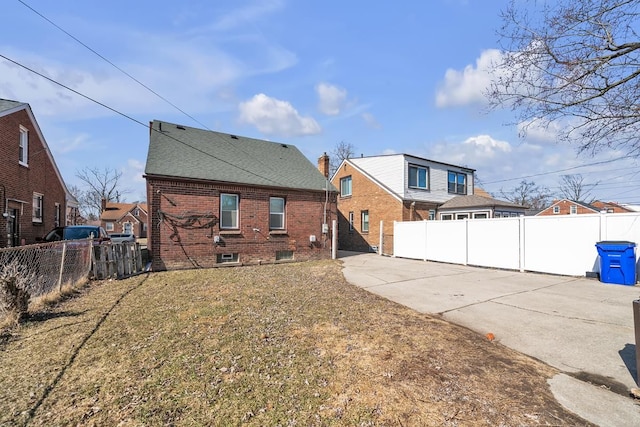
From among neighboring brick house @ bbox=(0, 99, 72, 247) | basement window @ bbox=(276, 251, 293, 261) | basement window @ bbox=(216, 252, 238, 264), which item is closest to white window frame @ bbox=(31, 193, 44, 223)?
neighboring brick house @ bbox=(0, 99, 72, 247)

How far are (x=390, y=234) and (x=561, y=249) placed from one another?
9.20m

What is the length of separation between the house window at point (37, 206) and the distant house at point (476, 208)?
2249 centimetres

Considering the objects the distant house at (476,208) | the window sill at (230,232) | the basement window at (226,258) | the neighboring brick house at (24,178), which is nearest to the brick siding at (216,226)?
the window sill at (230,232)

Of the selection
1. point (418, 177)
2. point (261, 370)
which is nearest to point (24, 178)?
point (261, 370)

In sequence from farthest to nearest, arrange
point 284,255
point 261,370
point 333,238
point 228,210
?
point 333,238 → point 284,255 → point 228,210 → point 261,370

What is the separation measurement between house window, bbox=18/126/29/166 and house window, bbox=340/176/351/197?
17922 millimetres

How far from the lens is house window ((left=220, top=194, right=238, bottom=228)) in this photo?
13.0m

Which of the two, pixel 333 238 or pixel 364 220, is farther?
pixel 364 220

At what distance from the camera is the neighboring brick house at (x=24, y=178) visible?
12078mm

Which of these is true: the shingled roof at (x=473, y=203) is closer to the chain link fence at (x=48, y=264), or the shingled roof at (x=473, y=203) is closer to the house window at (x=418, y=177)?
the house window at (x=418, y=177)

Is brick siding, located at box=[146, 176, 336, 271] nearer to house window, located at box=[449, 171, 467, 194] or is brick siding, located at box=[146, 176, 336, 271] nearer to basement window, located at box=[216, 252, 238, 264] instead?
basement window, located at box=[216, 252, 238, 264]

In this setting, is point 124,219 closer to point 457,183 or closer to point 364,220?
point 364,220

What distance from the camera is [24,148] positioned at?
13.8 metres

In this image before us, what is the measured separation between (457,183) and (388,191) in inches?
256
